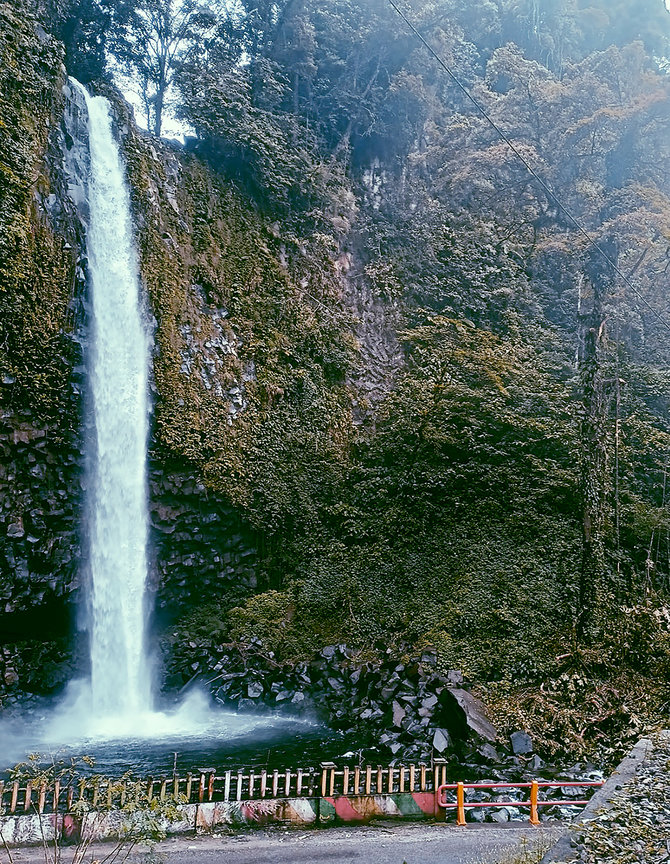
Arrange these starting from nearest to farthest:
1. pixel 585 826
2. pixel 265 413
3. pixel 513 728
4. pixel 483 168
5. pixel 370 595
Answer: pixel 585 826, pixel 513 728, pixel 370 595, pixel 265 413, pixel 483 168

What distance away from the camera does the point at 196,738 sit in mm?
10695

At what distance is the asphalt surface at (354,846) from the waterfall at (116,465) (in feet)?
23.9

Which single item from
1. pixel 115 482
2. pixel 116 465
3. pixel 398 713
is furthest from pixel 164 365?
pixel 398 713

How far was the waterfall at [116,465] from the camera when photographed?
13145mm

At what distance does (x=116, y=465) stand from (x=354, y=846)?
9553 mm

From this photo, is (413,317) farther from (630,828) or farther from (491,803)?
(630,828)

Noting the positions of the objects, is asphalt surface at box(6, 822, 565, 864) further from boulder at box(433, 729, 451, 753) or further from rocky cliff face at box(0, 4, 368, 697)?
rocky cliff face at box(0, 4, 368, 697)

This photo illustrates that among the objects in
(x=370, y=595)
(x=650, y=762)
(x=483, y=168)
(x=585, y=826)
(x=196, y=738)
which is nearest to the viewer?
(x=585, y=826)

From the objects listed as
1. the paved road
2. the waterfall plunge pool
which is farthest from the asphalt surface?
the waterfall plunge pool

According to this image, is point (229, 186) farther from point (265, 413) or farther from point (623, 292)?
point (623, 292)

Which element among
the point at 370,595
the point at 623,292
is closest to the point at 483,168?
the point at 623,292

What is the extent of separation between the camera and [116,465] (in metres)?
13.7

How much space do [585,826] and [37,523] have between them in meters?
10.9

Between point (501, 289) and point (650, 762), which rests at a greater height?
point (501, 289)
